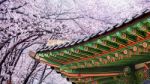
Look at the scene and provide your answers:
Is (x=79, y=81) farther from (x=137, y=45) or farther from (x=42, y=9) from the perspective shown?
(x=42, y=9)

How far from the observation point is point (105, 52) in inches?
200

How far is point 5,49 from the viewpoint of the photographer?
15.2 m

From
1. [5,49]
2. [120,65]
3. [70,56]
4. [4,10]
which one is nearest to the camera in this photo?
[120,65]

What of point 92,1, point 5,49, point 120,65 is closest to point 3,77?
point 5,49

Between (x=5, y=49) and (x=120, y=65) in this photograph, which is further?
(x=5, y=49)

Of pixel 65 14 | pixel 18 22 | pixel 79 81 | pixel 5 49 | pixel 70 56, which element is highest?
pixel 65 14

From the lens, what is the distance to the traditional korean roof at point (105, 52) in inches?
153

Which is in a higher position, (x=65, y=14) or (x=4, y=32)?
(x=65, y=14)

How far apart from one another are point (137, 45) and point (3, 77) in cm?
1113

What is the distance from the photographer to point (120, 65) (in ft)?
18.6

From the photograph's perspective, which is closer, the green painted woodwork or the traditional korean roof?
the traditional korean roof

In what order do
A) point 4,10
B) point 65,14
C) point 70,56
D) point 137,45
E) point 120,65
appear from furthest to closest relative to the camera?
point 65,14
point 4,10
point 70,56
point 120,65
point 137,45

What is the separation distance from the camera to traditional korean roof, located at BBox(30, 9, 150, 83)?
12.8 feet

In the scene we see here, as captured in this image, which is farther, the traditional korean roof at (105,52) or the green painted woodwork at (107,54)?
the green painted woodwork at (107,54)
